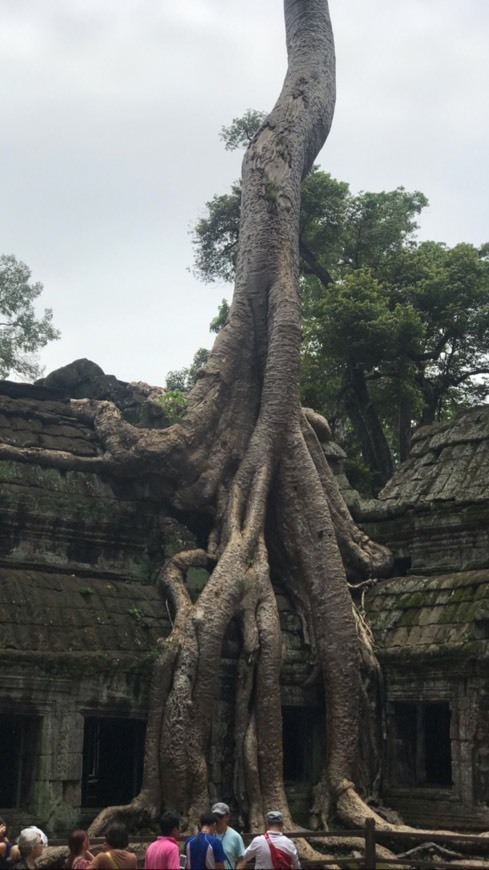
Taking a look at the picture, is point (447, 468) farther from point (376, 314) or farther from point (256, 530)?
point (376, 314)

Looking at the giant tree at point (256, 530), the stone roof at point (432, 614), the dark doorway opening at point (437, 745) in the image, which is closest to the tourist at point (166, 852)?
the giant tree at point (256, 530)

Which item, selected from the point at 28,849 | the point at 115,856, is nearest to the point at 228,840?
the point at 115,856

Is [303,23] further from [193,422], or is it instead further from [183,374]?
[183,374]

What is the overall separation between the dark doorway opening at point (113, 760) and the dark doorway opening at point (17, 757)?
2.98ft

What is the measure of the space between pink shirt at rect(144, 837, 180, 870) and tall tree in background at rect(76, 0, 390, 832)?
3.86m

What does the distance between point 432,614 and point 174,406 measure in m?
4.33

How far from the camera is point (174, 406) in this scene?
1605 cm

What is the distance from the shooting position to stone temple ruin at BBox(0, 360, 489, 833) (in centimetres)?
1192

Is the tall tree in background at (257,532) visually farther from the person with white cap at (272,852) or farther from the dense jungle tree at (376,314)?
the dense jungle tree at (376,314)

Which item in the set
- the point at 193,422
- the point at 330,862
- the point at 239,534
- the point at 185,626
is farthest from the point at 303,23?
the point at 330,862

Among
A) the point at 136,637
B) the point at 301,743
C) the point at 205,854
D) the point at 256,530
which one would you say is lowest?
the point at 205,854

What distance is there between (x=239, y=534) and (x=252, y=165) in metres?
6.11

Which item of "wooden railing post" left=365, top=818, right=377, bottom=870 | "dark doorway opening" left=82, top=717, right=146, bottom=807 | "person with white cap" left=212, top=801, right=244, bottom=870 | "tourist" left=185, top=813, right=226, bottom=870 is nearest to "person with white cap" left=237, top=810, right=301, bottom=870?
"person with white cap" left=212, top=801, right=244, bottom=870

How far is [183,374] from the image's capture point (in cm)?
2839
